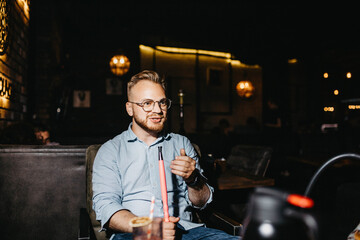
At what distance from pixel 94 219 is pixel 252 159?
67.3 inches

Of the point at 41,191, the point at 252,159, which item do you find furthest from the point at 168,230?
the point at 252,159

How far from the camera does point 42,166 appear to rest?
193 centimetres

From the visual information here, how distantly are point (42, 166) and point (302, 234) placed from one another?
1.85 metres

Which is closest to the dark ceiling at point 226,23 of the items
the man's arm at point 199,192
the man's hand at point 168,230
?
the man's arm at point 199,192

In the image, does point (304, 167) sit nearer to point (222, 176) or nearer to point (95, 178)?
point (222, 176)

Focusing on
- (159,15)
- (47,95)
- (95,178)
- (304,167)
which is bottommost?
(304,167)

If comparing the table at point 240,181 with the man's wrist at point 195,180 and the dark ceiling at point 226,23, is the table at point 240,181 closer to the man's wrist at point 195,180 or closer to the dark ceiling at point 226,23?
the man's wrist at point 195,180

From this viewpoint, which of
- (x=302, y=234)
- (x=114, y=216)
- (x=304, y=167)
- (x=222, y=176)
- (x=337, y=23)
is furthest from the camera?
(x=337, y=23)

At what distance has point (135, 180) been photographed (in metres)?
1.68

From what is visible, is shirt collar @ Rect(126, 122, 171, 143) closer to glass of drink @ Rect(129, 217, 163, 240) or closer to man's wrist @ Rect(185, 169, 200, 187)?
man's wrist @ Rect(185, 169, 200, 187)

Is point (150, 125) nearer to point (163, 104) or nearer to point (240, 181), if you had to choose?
point (163, 104)

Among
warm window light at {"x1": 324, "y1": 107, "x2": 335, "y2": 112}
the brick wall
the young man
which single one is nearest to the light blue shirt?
the young man

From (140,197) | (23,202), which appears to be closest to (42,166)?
(23,202)

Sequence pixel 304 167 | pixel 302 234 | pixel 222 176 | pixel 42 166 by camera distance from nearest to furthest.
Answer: pixel 302 234
pixel 42 166
pixel 222 176
pixel 304 167
